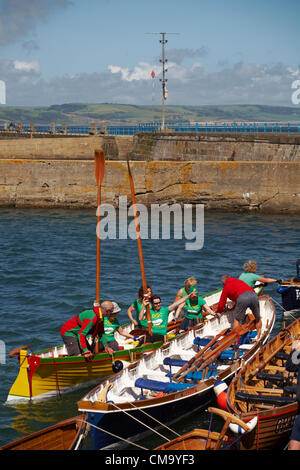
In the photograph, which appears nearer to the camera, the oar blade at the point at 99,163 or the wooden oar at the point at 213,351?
the wooden oar at the point at 213,351

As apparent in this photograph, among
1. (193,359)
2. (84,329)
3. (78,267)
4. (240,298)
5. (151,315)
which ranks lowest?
(78,267)

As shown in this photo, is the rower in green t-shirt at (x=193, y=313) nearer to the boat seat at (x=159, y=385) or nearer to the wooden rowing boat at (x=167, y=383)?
the wooden rowing boat at (x=167, y=383)

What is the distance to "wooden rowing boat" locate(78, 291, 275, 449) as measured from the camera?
10.2m

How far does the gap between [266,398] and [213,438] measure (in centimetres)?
147

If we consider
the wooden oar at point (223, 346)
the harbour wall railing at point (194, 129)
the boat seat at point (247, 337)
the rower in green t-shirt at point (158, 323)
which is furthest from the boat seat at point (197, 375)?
the harbour wall railing at point (194, 129)

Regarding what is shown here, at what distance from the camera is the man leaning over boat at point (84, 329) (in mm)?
12172

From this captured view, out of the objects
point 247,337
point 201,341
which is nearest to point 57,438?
point 201,341

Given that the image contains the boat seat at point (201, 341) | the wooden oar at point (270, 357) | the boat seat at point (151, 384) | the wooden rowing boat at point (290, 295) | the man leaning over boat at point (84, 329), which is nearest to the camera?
the boat seat at point (151, 384)

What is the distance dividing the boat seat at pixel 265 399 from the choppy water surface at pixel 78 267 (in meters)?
1.64

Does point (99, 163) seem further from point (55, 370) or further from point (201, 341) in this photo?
point (55, 370)

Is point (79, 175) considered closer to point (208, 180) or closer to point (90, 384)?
point (208, 180)

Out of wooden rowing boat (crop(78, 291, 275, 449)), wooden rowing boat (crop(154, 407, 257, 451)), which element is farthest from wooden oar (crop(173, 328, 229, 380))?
wooden rowing boat (crop(154, 407, 257, 451))

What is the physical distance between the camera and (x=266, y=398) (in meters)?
10.3

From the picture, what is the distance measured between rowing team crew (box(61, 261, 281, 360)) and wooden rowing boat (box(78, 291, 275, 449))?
47 centimetres
